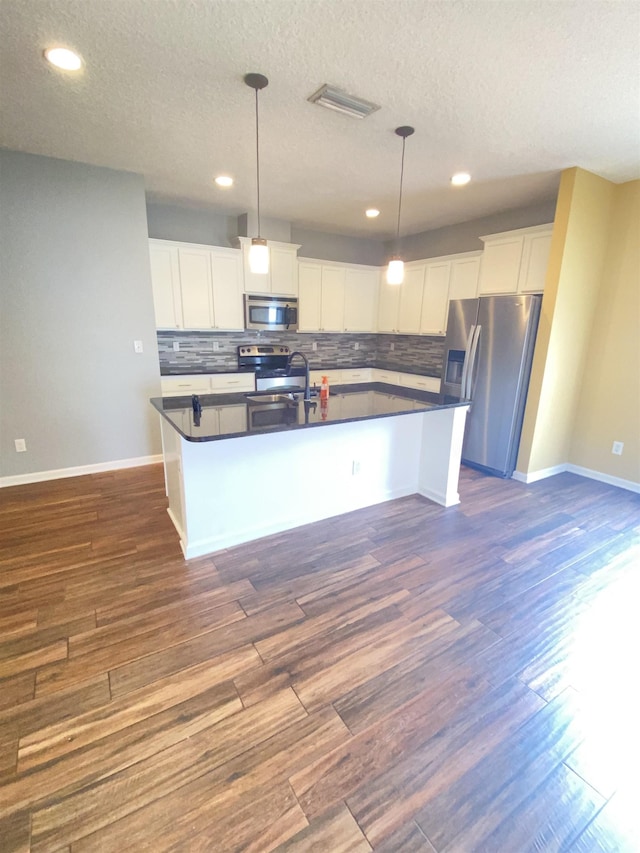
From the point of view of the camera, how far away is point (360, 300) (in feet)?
19.5

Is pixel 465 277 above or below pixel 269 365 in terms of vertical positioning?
above

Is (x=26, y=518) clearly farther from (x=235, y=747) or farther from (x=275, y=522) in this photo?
(x=235, y=747)

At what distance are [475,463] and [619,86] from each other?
311 centimetres

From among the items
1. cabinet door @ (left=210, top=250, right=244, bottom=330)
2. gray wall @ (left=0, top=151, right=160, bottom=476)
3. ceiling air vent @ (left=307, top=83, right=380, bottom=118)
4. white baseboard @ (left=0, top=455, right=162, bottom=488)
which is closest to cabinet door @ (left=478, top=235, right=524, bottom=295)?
ceiling air vent @ (left=307, top=83, right=380, bottom=118)

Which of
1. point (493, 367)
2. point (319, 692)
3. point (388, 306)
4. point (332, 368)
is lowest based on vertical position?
point (319, 692)

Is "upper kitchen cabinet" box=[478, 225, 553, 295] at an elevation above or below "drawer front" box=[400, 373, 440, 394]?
above

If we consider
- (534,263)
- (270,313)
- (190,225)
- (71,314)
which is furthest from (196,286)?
(534,263)

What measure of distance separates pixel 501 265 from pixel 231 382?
3318 mm

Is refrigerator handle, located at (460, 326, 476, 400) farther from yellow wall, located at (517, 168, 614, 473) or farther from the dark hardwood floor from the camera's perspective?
the dark hardwood floor

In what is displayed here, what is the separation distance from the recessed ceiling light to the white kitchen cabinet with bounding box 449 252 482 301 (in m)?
4.01

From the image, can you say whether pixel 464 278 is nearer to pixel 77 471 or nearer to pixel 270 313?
pixel 270 313

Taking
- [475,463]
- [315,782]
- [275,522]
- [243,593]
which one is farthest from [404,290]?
[315,782]

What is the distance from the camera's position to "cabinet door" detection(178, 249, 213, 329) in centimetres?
442

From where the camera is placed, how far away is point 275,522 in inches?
110
